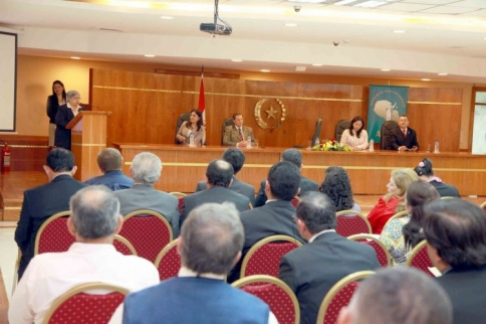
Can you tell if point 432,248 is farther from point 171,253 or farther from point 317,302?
point 171,253

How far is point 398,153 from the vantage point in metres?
11.8

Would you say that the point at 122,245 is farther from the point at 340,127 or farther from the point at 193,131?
the point at 340,127

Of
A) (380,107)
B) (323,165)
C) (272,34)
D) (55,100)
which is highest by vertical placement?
(272,34)

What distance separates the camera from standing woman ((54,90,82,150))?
34.4 ft

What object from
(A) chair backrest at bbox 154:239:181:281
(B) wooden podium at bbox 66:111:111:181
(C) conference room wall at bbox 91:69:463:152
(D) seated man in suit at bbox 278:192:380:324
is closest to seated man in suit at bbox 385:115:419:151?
(C) conference room wall at bbox 91:69:463:152

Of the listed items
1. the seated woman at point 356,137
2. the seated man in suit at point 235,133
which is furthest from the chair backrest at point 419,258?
the seated woman at point 356,137

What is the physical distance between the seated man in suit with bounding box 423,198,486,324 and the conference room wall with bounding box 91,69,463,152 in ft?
37.6

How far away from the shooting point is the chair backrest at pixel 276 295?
2.57 metres

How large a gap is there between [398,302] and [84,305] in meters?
1.51

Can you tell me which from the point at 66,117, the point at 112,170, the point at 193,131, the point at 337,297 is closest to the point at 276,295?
the point at 337,297

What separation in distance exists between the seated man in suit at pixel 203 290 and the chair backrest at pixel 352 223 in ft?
8.41

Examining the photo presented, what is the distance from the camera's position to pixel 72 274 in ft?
8.29

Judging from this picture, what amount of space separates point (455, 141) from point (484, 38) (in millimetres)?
4668

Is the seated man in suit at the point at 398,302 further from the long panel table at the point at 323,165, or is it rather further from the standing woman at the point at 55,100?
the standing woman at the point at 55,100
